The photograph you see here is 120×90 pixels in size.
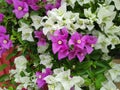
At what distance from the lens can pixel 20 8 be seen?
1.66 metres

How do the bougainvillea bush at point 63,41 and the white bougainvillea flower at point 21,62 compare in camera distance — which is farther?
the white bougainvillea flower at point 21,62

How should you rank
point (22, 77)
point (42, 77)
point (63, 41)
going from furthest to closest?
point (22, 77) < point (42, 77) < point (63, 41)

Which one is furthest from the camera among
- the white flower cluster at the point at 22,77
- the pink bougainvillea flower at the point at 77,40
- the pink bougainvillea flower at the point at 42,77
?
the white flower cluster at the point at 22,77

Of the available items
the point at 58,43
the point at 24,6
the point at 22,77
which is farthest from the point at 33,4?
the point at 22,77

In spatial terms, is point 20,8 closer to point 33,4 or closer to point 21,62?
point 33,4

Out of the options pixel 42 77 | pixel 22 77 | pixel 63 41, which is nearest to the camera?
pixel 63 41

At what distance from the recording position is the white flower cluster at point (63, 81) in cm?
156

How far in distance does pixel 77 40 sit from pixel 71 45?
34 mm

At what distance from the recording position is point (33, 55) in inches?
69.1

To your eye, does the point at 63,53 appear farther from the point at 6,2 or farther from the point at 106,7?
the point at 6,2

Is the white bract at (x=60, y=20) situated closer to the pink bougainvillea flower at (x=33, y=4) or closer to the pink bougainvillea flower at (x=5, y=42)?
the pink bougainvillea flower at (x=33, y=4)

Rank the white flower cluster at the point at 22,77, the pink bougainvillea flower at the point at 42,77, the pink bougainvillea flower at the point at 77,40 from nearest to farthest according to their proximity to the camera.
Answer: the pink bougainvillea flower at the point at 77,40
the pink bougainvillea flower at the point at 42,77
the white flower cluster at the point at 22,77

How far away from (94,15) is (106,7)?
8cm

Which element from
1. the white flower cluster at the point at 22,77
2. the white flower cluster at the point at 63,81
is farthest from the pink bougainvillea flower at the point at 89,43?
the white flower cluster at the point at 22,77
